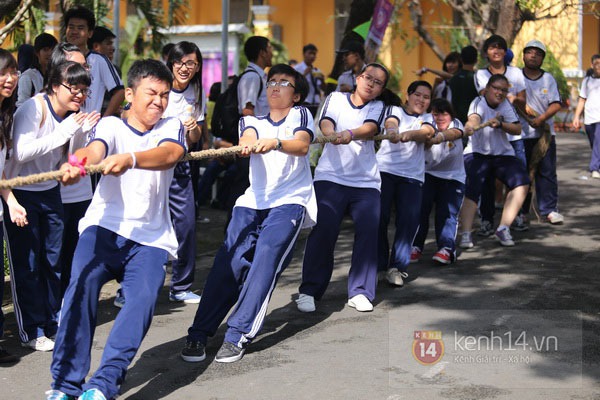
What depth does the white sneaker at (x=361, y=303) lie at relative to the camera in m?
7.11

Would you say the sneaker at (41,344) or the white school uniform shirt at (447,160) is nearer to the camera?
the sneaker at (41,344)

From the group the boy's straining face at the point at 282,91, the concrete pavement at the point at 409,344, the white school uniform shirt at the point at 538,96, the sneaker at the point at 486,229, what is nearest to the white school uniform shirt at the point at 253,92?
the concrete pavement at the point at 409,344

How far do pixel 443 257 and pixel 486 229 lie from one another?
182 cm

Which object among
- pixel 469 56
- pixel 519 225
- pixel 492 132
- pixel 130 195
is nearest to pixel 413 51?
pixel 469 56

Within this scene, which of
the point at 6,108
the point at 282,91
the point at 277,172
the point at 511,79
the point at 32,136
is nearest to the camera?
the point at 6,108

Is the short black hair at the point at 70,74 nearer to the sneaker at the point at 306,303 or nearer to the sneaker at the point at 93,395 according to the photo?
the sneaker at the point at 93,395

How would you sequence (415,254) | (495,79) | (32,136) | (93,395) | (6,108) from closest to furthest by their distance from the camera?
(93,395), (6,108), (32,136), (415,254), (495,79)

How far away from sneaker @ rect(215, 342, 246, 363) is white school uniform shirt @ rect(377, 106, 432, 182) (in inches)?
104

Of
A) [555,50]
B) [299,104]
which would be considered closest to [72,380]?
[299,104]

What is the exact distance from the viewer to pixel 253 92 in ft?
A: 27.1

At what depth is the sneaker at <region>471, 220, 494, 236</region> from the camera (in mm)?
10406

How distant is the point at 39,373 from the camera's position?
18.3 feet

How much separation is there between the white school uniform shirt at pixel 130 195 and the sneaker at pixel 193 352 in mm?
917

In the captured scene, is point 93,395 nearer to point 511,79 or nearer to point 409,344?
point 409,344
